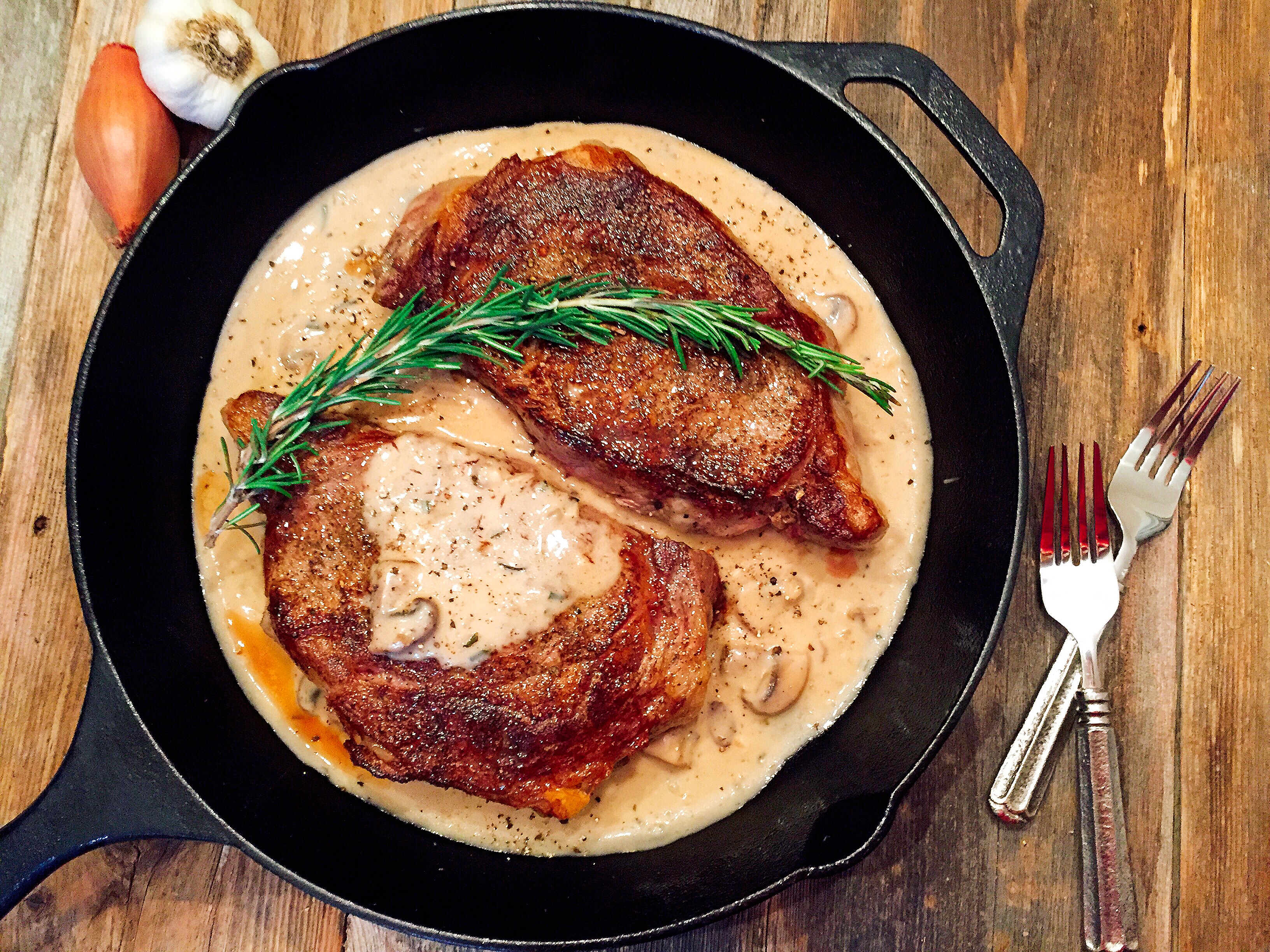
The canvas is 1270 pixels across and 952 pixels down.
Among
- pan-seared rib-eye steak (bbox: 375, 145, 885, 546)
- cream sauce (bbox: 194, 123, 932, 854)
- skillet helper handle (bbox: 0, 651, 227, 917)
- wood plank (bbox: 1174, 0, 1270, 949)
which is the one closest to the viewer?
skillet helper handle (bbox: 0, 651, 227, 917)

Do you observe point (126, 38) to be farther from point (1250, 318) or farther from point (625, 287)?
point (1250, 318)

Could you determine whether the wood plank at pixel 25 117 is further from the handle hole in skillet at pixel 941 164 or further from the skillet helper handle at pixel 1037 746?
the skillet helper handle at pixel 1037 746

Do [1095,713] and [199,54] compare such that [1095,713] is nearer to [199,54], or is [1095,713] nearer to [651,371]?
[651,371]

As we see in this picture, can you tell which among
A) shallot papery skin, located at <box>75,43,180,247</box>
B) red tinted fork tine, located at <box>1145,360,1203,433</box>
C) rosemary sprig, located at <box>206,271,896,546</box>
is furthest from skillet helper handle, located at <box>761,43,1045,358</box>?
shallot papery skin, located at <box>75,43,180,247</box>

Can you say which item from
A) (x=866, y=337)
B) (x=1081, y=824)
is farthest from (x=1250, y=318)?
(x=1081, y=824)

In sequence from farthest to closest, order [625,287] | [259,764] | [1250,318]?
[1250,318]
[259,764]
[625,287]

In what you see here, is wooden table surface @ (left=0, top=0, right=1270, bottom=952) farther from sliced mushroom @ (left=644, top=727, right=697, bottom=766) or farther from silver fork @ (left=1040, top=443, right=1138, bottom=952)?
sliced mushroom @ (left=644, top=727, right=697, bottom=766)

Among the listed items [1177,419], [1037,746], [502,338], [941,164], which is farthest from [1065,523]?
[502,338]
